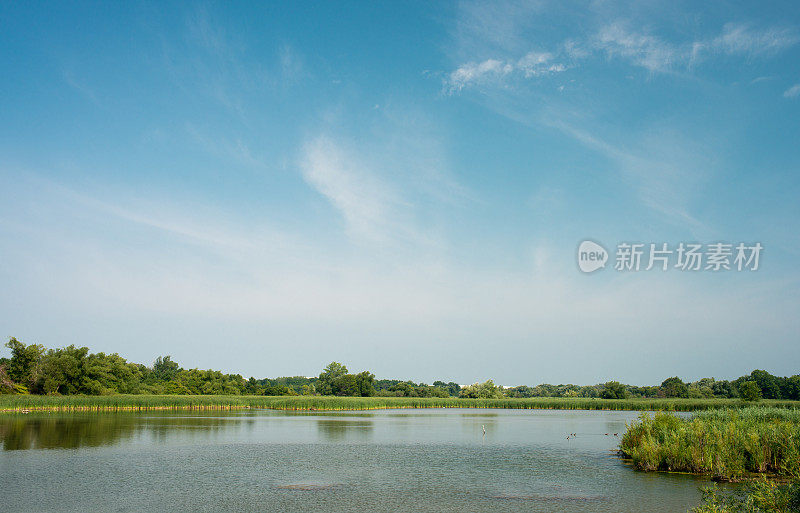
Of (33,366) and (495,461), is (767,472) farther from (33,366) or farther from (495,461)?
(33,366)

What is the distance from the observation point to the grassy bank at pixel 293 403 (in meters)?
57.6

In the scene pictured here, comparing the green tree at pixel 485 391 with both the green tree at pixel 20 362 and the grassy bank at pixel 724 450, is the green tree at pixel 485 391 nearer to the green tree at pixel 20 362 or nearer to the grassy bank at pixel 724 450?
the green tree at pixel 20 362

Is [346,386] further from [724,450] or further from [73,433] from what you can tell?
[724,450]

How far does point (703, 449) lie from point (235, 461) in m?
19.4

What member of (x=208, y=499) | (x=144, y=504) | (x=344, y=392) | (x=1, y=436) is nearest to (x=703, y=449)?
(x=208, y=499)

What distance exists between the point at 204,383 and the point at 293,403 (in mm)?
24769

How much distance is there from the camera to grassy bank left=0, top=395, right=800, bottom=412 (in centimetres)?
5757

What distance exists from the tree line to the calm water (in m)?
42.0

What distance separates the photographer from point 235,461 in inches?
941

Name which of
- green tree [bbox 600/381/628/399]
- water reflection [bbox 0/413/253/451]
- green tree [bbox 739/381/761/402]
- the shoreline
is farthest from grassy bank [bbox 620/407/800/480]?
green tree [bbox 600/381/628/399]

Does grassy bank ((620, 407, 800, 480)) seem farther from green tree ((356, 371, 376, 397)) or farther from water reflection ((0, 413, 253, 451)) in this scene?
green tree ((356, 371, 376, 397))

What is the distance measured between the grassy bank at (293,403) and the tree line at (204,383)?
37.3 feet

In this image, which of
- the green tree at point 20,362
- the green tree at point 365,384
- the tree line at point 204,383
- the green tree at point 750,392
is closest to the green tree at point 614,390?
the tree line at point 204,383

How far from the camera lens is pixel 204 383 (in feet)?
305
